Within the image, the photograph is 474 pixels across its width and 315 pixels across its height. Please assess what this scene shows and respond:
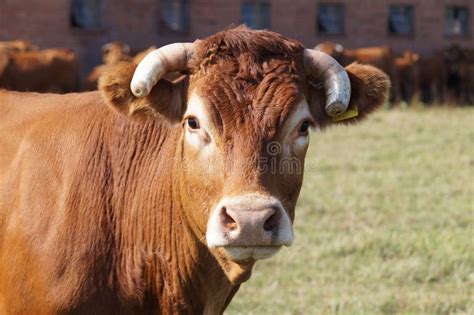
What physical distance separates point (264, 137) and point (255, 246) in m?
0.45

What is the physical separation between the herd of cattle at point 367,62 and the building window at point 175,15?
2654mm

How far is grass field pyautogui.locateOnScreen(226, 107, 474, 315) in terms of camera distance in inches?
273

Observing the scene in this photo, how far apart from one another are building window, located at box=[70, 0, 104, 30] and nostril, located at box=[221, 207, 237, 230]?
24.6m

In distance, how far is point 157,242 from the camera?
4422mm

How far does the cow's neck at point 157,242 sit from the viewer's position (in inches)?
171

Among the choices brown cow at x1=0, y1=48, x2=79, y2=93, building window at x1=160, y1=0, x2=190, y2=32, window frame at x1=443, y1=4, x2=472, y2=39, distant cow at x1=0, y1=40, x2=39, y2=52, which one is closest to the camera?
brown cow at x1=0, y1=48, x2=79, y2=93

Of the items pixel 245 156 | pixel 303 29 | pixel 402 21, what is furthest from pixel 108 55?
pixel 245 156

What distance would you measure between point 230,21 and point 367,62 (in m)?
4.26

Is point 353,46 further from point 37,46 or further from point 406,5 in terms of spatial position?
point 37,46

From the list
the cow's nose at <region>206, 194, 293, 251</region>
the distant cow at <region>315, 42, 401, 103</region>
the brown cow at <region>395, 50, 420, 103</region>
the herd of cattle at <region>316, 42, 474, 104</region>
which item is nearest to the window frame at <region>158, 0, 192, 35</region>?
the distant cow at <region>315, 42, 401, 103</region>

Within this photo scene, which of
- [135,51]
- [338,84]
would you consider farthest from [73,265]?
[135,51]

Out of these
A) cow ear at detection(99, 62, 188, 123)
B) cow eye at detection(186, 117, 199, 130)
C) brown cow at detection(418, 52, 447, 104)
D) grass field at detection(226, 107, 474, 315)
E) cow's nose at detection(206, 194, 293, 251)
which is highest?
cow ear at detection(99, 62, 188, 123)

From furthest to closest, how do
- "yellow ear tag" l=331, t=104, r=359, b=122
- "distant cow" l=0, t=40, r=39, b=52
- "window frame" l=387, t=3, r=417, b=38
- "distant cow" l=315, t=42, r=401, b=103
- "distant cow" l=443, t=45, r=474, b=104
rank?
"window frame" l=387, t=3, r=417, b=38 → "distant cow" l=443, t=45, r=474, b=104 → "distant cow" l=315, t=42, r=401, b=103 → "distant cow" l=0, t=40, r=39, b=52 → "yellow ear tag" l=331, t=104, r=359, b=122

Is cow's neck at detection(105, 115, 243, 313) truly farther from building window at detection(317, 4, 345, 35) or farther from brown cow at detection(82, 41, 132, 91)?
building window at detection(317, 4, 345, 35)
